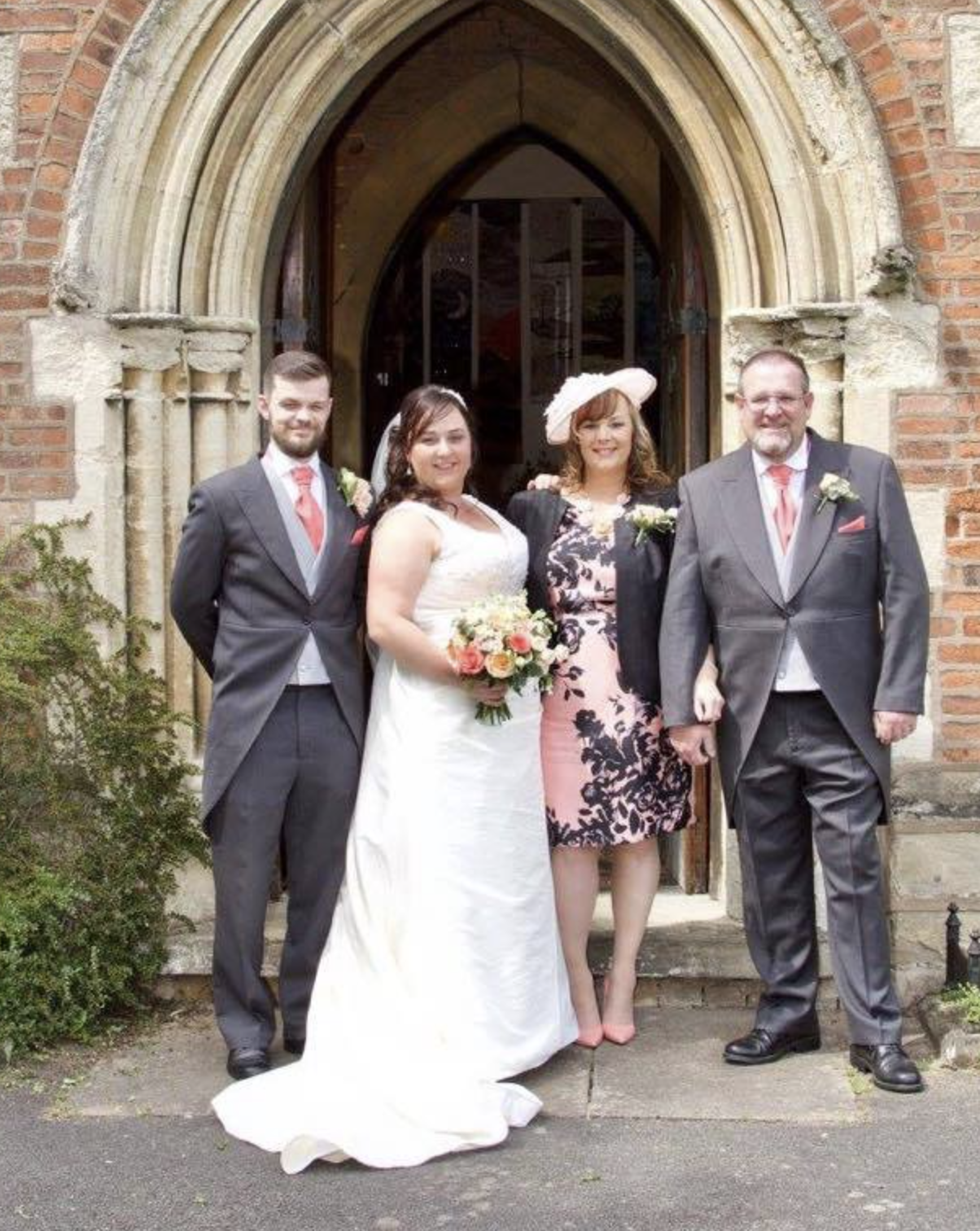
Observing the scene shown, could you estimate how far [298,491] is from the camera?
483 centimetres

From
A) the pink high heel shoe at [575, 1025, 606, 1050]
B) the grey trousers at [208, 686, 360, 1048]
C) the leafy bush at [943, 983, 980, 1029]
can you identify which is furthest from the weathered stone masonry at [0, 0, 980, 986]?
the pink high heel shoe at [575, 1025, 606, 1050]

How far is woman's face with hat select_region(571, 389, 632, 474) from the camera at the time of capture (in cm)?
490

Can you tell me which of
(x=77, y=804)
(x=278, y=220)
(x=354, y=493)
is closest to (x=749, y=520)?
(x=354, y=493)

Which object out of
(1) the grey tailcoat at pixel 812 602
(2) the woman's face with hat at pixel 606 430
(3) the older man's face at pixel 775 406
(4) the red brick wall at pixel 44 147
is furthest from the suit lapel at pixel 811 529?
(4) the red brick wall at pixel 44 147

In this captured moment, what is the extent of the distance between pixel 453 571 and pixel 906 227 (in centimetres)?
186

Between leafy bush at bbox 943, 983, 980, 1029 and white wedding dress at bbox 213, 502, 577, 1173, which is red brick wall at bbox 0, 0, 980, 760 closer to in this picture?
leafy bush at bbox 943, 983, 980, 1029

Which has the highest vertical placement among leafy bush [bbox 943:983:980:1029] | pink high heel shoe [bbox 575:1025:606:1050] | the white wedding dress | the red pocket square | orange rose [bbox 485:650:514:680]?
the red pocket square

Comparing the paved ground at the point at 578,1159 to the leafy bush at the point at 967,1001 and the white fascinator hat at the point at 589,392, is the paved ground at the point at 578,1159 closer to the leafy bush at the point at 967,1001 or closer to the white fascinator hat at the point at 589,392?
the leafy bush at the point at 967,1001

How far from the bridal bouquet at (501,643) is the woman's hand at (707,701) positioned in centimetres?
41

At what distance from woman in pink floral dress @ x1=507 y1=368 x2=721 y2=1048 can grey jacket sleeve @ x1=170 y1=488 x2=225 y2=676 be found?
2.90ft

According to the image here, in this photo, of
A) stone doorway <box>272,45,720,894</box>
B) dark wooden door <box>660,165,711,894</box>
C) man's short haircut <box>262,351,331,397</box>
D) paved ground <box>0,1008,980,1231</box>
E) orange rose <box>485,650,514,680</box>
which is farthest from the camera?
stone doorway <box>272,45,720,894</box>

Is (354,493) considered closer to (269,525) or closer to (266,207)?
(269,525)

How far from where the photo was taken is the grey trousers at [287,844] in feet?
15.6

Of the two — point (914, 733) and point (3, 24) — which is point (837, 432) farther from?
point (3, 24)
